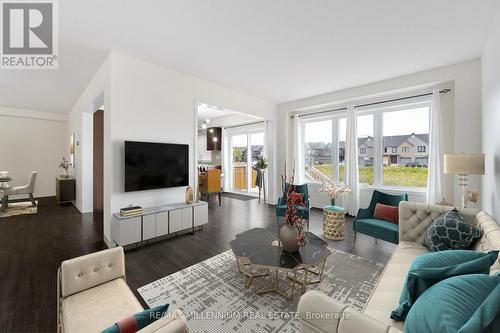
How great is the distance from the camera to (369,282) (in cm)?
239

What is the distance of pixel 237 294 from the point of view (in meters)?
2.18

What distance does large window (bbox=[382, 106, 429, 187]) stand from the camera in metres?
4.38

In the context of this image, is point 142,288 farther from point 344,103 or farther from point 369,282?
point 344,103

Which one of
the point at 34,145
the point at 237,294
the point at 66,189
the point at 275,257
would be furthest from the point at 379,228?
the point at 34,145

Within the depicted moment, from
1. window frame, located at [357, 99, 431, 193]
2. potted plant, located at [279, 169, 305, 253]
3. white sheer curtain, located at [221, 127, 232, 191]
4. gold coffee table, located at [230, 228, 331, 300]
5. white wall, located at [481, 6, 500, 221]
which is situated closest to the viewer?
gold coffee table, located at [230, 228, 331, 300]

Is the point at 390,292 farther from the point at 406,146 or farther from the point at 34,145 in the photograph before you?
the point at 34,145

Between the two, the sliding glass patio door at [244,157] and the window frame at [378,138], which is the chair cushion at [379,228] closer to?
the window frame at [378,138]

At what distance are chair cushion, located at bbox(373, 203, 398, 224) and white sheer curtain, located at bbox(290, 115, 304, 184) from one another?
2.89m

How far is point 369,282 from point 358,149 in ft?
11.4

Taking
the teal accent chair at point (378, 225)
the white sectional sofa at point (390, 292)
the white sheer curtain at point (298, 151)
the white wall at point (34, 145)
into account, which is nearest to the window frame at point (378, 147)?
the teal accent chair at point (378, 225)

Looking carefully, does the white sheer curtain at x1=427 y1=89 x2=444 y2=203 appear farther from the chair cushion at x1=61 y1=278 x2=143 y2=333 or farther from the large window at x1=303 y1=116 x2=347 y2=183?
the chair cushion at x1=61 y1=278 x2=143 y2=333

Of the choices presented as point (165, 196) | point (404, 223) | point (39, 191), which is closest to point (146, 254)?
point (165, 196)

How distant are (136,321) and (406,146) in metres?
5.37

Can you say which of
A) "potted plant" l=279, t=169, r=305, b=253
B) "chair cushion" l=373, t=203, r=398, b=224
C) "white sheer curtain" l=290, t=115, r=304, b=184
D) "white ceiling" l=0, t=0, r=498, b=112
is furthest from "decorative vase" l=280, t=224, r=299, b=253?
"white sheer curtain" l=290, t=115, r=304, b=184
